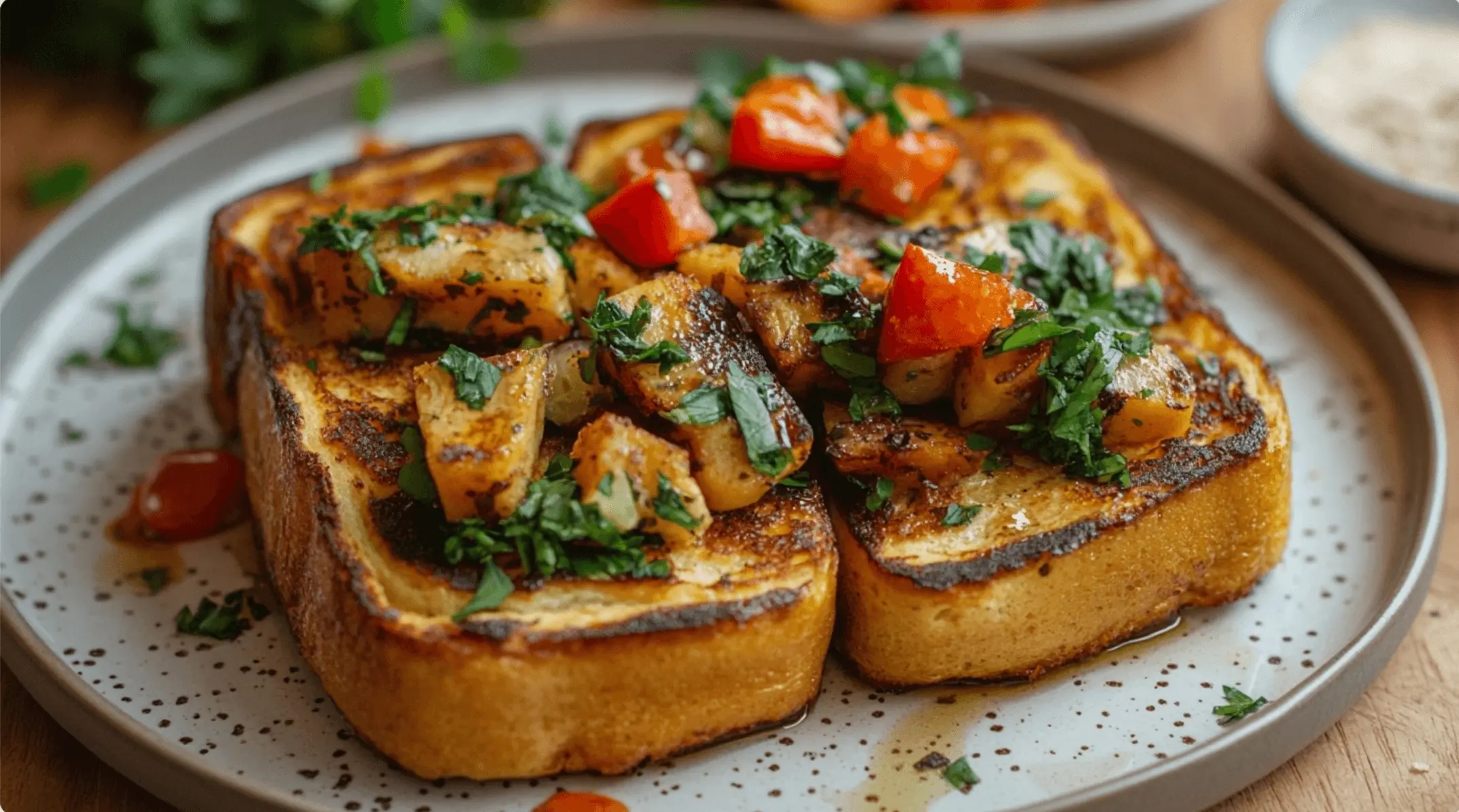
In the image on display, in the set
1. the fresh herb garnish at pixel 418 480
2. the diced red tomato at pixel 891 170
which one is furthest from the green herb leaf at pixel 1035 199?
the fresh herb garnish at pixel 418 480

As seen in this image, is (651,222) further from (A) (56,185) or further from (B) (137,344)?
(A) (56,185)

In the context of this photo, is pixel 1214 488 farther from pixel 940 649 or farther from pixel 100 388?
pixel 100 388

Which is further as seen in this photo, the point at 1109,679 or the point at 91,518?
the point at 91,518

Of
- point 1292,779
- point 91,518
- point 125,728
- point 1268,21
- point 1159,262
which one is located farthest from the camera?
point 1268,21

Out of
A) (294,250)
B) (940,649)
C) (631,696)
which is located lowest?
(940,649)

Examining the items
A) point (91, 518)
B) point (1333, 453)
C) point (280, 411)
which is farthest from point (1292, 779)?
point (91, 518)

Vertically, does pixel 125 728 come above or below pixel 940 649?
above

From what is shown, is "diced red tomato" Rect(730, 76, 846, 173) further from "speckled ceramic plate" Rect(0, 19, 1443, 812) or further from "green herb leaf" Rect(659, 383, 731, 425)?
"speckled ceramic plate" Rect(0, 19, 1443, 812)
